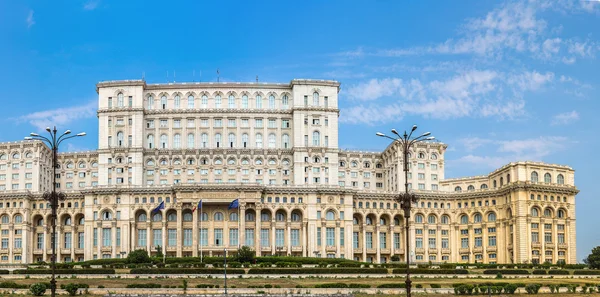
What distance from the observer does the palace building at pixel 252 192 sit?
152m

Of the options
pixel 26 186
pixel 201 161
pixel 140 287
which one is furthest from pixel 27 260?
pixel 140 287

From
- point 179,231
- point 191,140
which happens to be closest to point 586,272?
point 179,231

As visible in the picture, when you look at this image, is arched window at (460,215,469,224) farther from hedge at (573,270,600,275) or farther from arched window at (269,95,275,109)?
arched window at (269,95,275,109)

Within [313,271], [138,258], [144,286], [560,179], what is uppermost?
[560,179]

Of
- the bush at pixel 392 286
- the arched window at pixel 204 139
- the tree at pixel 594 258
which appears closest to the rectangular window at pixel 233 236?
the arched window at pixel 204 139

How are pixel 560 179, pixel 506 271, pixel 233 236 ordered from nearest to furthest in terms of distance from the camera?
pixel 506 271 → pixel 233 236 → pixel 560 179

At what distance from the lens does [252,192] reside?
151000mm

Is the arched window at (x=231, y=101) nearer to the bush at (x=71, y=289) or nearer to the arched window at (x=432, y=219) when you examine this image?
the arched window at (x=432, y=219)

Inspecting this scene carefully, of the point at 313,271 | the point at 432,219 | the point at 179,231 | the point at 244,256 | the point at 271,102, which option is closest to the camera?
the point at 313,271

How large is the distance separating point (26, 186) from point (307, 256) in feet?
187

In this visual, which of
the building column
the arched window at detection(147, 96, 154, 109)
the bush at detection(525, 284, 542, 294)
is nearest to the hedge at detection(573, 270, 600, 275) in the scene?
the bush at detection(525, 284, 542, 294)

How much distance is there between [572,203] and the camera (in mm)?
156875

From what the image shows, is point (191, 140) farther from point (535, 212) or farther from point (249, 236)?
point (535, 212)

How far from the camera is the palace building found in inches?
5974
